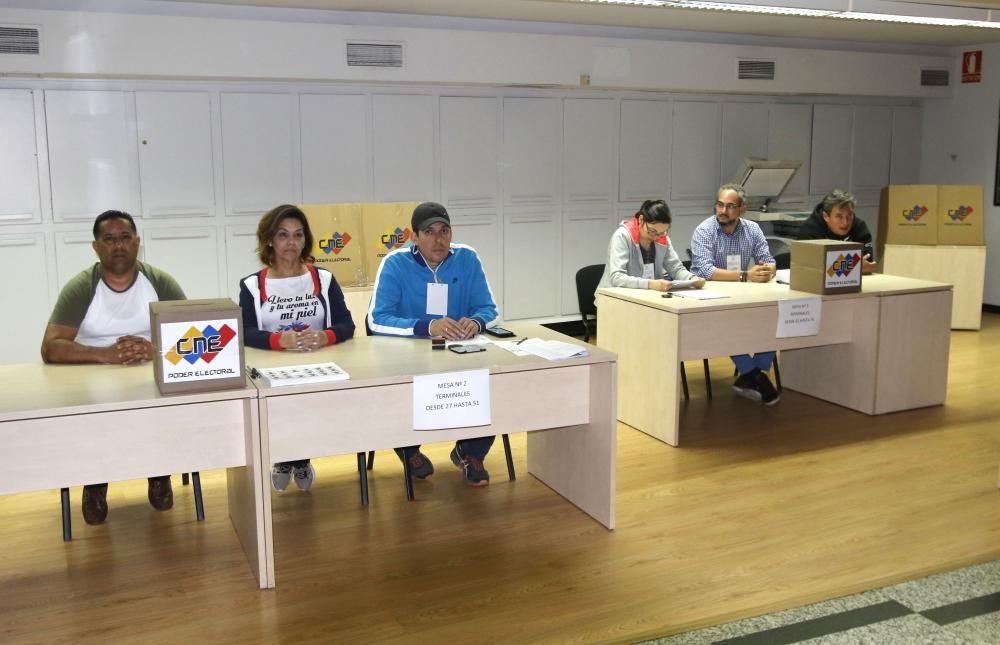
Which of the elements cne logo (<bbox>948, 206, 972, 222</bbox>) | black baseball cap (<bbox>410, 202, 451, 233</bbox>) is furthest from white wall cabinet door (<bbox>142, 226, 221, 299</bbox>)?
cne logo (<bbox>948, 206, 972, 222</bbox>)

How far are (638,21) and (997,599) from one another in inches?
195

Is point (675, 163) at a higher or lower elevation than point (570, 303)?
higher

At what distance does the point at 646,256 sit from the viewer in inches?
212

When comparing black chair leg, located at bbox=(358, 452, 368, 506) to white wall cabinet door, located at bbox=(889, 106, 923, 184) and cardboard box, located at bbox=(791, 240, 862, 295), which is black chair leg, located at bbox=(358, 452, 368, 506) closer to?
cardboard box, located at bbox=(791, 240, 862, 295)

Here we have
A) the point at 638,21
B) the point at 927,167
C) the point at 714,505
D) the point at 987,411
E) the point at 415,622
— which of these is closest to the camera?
the point at 415,622

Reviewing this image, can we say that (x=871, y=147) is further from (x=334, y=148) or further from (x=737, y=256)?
(x=334, y=148)

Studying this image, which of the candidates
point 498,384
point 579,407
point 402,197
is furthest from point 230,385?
point 402,197

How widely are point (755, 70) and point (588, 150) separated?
161 cm

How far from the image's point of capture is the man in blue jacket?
3965 millimetres

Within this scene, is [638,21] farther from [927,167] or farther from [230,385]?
[230,385]

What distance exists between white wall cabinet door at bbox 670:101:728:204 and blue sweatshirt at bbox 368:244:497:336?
406 centimetres

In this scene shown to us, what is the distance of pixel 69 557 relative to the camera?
3418mm

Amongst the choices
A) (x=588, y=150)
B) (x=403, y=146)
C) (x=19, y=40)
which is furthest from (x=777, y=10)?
(x=19, y=40)

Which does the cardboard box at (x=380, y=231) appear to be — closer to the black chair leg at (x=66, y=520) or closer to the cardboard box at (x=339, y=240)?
the cardboard box at (x=339, y=240)
